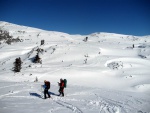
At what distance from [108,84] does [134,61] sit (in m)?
15.5

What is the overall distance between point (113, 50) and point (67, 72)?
23820mm

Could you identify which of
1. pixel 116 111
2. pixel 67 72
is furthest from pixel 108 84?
pixel 116 111

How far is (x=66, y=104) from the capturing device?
13.0 m

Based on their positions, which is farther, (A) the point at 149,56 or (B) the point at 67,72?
(A) the point at 149,56

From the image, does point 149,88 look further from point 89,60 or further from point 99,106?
point 89,60

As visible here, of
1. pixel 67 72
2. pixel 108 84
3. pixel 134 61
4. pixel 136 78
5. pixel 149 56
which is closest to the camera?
pixel 108 84

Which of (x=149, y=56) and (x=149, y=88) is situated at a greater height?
(x=149, y=56)

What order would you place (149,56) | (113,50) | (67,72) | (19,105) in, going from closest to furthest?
1. (19,105)
2. (67,72)
3. (149,56)
4. (113,50)

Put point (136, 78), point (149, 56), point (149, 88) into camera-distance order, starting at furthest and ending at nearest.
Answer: point (149, 56) < point (136, 78) < point (149, 88)

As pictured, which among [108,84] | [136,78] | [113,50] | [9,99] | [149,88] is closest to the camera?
[9,99]

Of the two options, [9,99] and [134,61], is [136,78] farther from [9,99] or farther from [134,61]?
[9,99]

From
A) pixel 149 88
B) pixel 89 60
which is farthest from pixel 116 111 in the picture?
pixel 89 60

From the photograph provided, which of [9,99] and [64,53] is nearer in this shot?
[9,99]

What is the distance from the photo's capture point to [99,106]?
12516 mm
